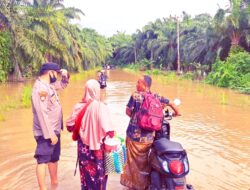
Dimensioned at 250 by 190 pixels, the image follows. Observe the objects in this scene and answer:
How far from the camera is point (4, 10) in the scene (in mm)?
21500

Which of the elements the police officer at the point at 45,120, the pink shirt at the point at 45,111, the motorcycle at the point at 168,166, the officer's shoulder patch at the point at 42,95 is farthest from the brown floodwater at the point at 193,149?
the officer's shoulder patch at the point at 42,95

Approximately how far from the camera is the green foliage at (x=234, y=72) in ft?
72.6

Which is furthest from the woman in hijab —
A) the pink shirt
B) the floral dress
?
the pink shirt

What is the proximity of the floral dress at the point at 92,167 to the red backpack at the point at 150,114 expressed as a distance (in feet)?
2.17

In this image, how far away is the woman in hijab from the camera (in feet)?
12.8

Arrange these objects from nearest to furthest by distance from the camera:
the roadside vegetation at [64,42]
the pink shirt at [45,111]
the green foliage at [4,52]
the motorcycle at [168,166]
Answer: the motorcycle at [168,166] → the pink shirt at [45,111] → the green foliage at [4,52] → the roadside vegetation at [64,42]

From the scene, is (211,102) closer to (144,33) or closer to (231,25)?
(231,25)

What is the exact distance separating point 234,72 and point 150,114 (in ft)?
65.2

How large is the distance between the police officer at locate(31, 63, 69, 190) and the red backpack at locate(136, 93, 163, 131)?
1035 millimetres

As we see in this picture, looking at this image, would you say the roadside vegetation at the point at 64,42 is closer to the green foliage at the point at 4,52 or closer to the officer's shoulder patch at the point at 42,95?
the green foliage at the point at 4,52

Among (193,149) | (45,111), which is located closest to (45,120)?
(45,111)

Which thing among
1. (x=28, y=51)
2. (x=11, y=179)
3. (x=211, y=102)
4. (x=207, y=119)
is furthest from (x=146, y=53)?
(x=11, y=179)

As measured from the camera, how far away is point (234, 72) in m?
23.0

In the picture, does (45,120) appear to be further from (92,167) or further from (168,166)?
(168,166)
